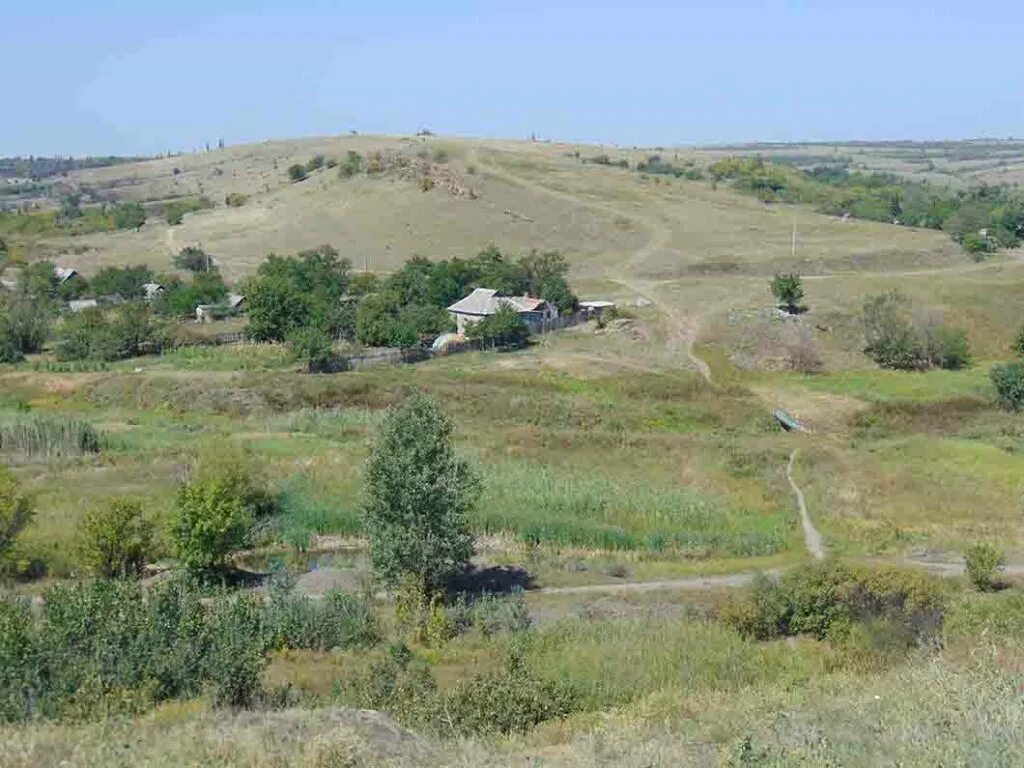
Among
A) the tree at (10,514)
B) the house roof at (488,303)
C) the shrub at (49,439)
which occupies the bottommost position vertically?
the shrub at (49,439)

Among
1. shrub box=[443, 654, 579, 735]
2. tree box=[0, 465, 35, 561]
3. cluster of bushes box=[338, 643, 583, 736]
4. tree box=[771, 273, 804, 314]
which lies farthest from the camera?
tree box=[771, 273, 804, 314]

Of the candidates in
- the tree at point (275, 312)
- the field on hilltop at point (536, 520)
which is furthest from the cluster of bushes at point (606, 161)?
the tree at point (275, 312)

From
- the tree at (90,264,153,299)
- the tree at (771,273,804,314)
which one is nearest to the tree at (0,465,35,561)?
the tree at (771,273,804,314)

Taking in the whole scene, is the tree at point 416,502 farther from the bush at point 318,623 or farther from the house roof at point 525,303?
the house roof at point 525,303

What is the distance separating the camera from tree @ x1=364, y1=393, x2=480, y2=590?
24.5m

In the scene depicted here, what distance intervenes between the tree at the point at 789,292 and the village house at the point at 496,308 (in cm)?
1306

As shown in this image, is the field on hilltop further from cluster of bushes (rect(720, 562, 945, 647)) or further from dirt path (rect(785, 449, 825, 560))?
dirt path (rect(785, 449, 825, 560))

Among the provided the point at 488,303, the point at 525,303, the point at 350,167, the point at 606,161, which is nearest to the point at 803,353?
the point at 525,303

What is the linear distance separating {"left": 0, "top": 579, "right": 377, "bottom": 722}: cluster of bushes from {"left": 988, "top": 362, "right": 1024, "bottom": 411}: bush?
38009 mm

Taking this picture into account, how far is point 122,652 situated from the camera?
1652cm

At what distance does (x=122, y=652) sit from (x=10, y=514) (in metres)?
11.8

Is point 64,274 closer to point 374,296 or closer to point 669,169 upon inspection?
point 374,296

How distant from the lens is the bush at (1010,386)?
156 ft

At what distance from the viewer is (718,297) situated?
223 feet
